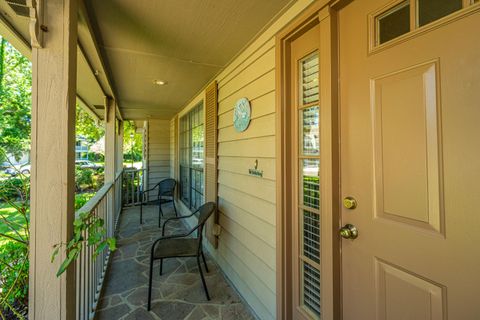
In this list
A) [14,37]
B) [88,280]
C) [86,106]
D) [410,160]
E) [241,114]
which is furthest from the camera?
[86,106]

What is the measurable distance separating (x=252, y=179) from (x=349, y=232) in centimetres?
102

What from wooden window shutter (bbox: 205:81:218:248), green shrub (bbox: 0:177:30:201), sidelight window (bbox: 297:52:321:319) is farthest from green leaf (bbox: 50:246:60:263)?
wooden window shutter (bbox: 205:81:218:248)

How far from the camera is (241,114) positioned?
7.18 feet

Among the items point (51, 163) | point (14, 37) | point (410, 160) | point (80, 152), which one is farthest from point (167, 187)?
point (410, 160)

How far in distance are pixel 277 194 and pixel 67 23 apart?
1544mm

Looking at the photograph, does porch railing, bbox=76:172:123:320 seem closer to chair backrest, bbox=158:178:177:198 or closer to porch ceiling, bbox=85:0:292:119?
porch ceiling, bbox=85:0:292:119

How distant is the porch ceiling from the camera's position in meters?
1.48

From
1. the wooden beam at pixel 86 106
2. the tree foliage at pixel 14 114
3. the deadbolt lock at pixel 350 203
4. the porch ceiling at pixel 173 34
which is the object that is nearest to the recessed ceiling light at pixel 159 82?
the porch ceiling at pixel 173 34

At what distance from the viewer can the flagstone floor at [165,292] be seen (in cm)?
197

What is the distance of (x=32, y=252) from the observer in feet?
3.48

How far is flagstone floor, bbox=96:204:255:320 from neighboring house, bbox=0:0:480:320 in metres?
0.04

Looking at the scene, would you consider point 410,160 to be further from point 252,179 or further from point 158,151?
point 158,151

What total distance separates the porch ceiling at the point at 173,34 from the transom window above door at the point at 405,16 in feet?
2.13

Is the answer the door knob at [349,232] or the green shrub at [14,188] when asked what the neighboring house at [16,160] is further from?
the door knob at [349,232]
